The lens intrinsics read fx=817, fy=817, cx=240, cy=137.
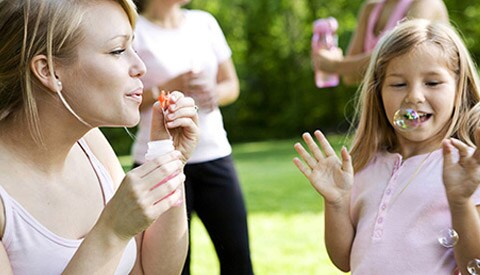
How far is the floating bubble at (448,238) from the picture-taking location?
7.64ft

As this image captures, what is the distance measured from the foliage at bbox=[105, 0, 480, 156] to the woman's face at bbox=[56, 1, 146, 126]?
2047 cm

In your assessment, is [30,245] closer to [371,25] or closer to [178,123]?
[178,123]

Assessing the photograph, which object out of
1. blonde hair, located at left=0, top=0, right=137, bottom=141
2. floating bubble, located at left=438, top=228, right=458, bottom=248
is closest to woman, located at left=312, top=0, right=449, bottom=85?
floating bubble, located at left=438, top=228, right=458, bottom=248

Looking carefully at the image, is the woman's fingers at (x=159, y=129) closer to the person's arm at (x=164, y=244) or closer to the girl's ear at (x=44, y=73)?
the person's arm at (x=164, y=244)

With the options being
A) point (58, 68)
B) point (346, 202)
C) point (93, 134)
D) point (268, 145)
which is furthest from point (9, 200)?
point (268, 145)

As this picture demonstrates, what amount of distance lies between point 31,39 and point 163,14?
5.85 feet

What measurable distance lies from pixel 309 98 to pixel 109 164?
21.1 m

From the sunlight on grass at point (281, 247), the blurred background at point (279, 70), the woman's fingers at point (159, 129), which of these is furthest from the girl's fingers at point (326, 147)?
the blurred background at point (279, 70)

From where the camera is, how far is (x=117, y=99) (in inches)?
78.2

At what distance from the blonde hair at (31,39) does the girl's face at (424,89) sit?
1067 mm

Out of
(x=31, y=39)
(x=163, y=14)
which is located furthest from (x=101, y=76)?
(x=163, y=14)

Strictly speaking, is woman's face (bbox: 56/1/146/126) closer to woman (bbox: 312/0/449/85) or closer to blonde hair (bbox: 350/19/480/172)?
blonde hair (bbox: 350/19/480/172)

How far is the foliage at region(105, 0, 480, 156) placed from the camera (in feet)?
75.2

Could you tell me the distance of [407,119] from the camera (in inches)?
96.9
